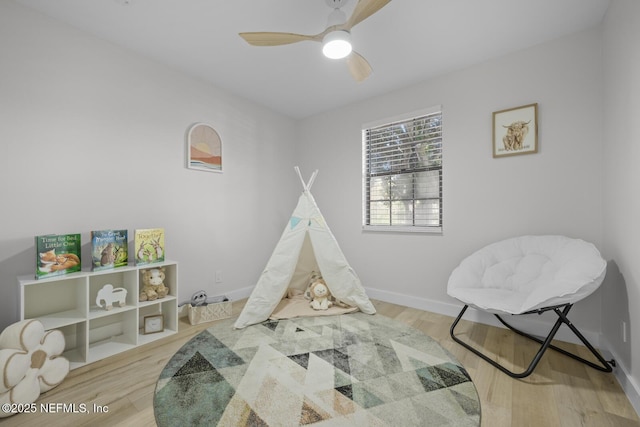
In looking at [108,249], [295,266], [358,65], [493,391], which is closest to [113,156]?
[108,249]

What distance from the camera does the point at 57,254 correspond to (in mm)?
1821

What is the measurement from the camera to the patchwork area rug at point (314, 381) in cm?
136

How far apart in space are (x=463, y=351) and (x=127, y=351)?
2475mm

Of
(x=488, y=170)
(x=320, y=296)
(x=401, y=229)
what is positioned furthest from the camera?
(x=401, y=229)

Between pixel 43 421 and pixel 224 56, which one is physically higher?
pixel 224 56

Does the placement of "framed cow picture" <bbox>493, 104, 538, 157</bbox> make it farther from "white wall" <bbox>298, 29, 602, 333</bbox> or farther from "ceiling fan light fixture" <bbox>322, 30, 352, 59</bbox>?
"ceiling fan light fixture" <bbox>322, 30, 352, 59</bbox>

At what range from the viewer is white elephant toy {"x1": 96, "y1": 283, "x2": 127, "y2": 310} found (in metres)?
1.98

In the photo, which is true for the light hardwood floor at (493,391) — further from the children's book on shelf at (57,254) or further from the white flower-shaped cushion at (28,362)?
the children's book on shelf at (57,254)

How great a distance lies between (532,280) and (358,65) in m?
2.05

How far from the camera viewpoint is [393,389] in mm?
1562

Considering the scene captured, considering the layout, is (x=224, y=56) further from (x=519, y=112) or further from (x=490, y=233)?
(x=490, y=233)

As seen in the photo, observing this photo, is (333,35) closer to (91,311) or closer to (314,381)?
(314,381)

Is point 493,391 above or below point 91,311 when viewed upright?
below

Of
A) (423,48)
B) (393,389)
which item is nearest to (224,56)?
(423,48)
